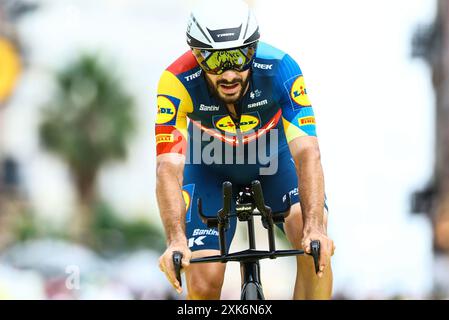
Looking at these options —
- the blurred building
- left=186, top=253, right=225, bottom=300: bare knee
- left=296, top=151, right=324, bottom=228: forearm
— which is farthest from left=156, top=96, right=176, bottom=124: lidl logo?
the blurred building

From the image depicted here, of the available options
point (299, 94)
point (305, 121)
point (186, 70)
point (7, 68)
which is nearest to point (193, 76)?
point (186, 70)

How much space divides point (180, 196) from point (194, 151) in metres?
1.18

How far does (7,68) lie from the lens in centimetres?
2919

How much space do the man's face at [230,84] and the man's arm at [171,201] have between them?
0.56 m

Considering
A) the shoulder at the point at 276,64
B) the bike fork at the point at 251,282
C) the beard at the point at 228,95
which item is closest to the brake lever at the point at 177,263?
the bike fork at the point at 251,282

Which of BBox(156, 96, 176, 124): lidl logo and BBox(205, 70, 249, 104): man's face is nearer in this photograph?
BBox(205, 70, 249, 104): man's face

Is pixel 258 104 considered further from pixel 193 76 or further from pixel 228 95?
pixel 193 76

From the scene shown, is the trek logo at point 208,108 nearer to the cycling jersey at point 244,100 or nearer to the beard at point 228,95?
the cycling jersey at point 244,100

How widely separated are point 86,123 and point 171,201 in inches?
829

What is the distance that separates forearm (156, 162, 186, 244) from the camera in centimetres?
695

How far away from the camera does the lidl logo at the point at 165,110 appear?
7.53 metres

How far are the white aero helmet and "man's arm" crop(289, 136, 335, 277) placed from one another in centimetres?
88

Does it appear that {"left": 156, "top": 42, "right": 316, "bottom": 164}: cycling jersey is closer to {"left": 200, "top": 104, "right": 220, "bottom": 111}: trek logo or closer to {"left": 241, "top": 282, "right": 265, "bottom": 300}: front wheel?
{"left": 200, "top": 104, "right": 220, "bottom": 111}: trek logo

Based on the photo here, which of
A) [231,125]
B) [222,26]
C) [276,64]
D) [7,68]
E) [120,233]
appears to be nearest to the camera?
[222,26]
